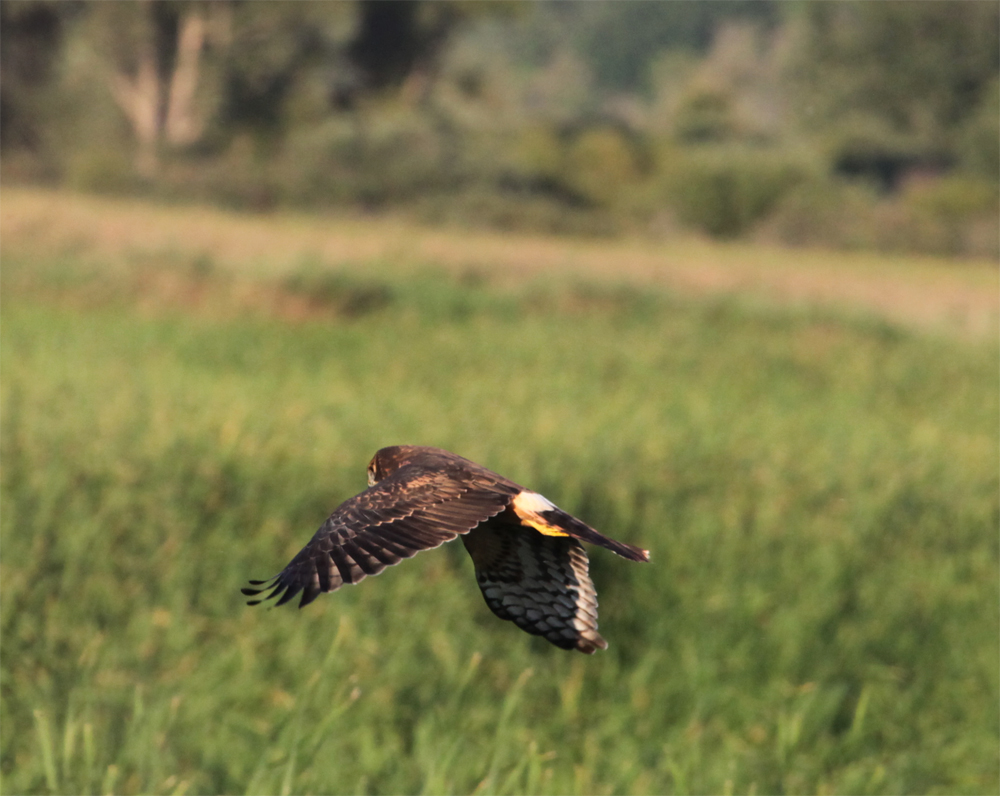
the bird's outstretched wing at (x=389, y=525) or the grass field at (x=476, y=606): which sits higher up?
the bird's outstretched wing at (x=389, y=525)

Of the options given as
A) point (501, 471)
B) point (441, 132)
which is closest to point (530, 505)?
point (501, 471)

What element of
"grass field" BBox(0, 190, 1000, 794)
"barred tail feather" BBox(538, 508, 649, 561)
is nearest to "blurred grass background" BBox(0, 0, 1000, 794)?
"grass field" BBox(0, 190, 1000, 794)

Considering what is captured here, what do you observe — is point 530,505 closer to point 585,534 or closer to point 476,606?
point 585,534

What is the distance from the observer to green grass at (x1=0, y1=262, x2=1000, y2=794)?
446 centimetres

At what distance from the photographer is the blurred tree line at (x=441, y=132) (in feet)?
102

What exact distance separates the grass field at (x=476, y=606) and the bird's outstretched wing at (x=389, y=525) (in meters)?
1.81

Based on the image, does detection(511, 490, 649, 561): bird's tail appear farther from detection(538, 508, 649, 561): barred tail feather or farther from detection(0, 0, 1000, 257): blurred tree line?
detection(0, 0, 1000, 257): blurred tree line

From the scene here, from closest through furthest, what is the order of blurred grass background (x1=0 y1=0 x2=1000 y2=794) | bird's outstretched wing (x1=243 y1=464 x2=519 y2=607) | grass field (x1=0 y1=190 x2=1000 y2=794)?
bird's outstretched wing (x1=243 y1=464 x2=519 y2=607) → grass field (x1=0 y1=190 x2=1000 y2=794) → blurred grass background (x1=0 y1=0 x2=1000 y2=794)

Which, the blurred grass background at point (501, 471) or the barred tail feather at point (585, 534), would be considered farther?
the blurred grass background at point (501, 471)

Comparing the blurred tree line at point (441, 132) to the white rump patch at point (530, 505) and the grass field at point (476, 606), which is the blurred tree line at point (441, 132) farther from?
the white rump patch at point (530, 505)

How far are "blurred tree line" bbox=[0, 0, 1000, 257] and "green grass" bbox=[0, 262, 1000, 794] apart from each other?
23383 mm

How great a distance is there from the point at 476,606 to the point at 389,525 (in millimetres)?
4558

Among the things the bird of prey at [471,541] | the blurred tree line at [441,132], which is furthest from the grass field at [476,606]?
the blurred tree line at [441,132]

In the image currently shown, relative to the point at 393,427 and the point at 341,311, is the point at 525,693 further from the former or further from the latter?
the point at 341,311
